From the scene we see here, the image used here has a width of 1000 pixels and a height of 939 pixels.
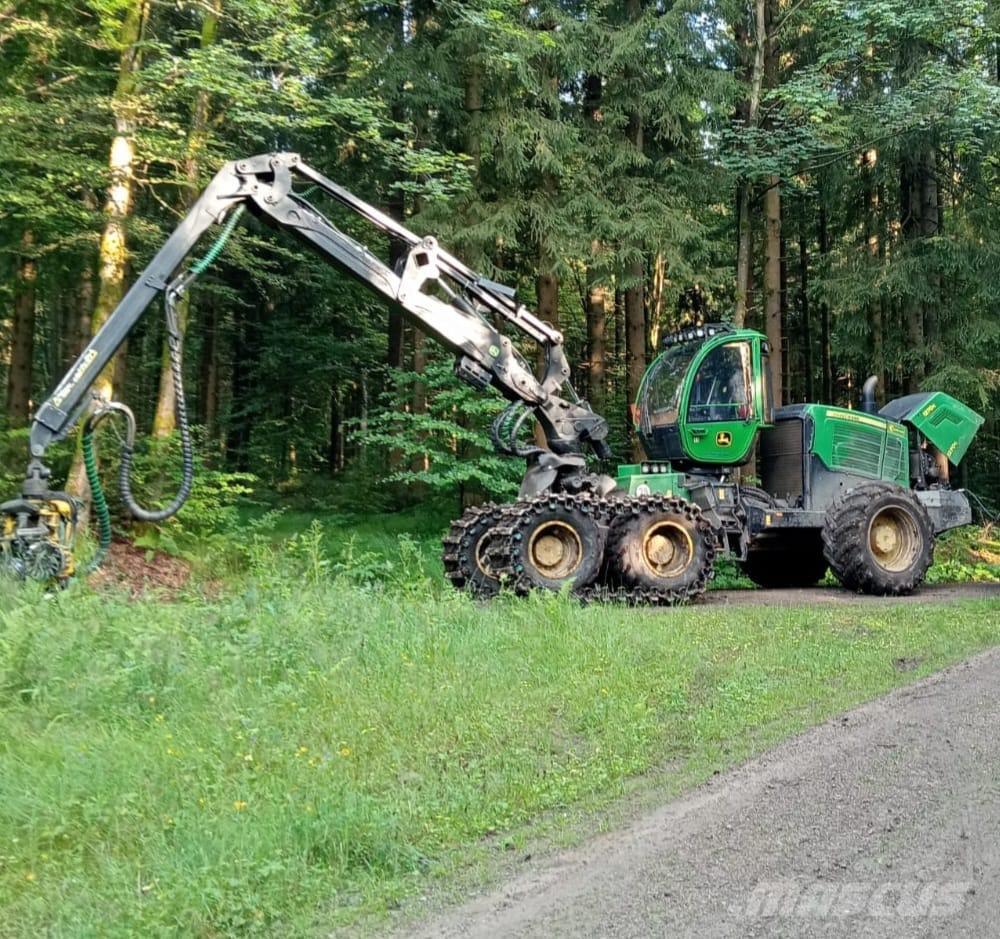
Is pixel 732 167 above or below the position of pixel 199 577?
above

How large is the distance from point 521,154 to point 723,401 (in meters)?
5.67

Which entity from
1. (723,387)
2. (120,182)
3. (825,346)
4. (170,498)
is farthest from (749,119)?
(170,498)

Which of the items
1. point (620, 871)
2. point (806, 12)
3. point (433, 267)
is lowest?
point (620, 871)

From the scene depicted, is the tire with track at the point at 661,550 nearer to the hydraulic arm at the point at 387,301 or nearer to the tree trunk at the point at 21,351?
the hydraulic arm at the point at 387,301

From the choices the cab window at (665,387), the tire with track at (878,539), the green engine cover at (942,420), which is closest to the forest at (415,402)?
the tire with track at (878,539)

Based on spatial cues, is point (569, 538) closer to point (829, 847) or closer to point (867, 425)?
point (867, 425)

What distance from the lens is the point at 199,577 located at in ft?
39.8

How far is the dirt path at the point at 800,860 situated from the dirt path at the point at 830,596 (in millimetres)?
5262

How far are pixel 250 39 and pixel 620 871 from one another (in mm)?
12377

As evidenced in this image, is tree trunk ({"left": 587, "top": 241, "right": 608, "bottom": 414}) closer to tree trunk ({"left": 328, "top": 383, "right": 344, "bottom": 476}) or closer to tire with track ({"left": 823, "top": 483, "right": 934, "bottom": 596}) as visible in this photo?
tire with track ({"left": 823, "top": 483, "right": 934, "bottom": 596})

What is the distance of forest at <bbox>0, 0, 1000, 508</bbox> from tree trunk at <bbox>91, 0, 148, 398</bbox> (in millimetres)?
48

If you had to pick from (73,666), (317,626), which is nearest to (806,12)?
(317,626)

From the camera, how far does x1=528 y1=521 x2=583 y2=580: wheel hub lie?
995 centimetres

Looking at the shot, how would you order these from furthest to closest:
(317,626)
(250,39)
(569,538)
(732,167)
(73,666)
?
(732,167) → (250,39) → (569,538) → (317,626) → (73,666)
